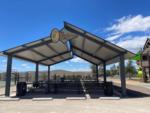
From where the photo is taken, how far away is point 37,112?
1078 centimetres

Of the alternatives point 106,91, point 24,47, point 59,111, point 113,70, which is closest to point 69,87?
point 106,91

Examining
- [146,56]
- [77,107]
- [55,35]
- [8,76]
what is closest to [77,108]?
[77,107]

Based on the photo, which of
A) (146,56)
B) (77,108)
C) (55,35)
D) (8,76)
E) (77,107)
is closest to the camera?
(77,108)

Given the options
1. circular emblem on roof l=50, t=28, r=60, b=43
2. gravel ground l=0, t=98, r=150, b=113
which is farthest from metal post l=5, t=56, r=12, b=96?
gravel ground l=0, t=98, r=150, b=113

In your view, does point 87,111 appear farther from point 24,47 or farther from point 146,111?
point 24,47

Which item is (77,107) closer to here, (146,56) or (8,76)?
(8,76)

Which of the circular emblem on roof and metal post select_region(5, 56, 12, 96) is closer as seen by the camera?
the circular emblem on roof

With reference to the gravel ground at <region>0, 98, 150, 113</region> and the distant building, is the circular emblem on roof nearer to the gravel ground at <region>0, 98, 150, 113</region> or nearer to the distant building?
the gravel ground at <region>0, 98, 150, 113</region>

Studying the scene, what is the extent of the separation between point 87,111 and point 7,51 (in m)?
9.33

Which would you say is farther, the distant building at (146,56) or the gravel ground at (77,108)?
the distant building at (146,56)

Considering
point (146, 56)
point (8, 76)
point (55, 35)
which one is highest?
point (146, 56)

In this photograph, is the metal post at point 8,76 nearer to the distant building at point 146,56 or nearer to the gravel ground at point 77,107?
the gravel ground at point 77,107

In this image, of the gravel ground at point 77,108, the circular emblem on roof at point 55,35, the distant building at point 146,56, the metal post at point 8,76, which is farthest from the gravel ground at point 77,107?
the distant building at point 146,56

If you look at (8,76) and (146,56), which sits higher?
(146,56)
